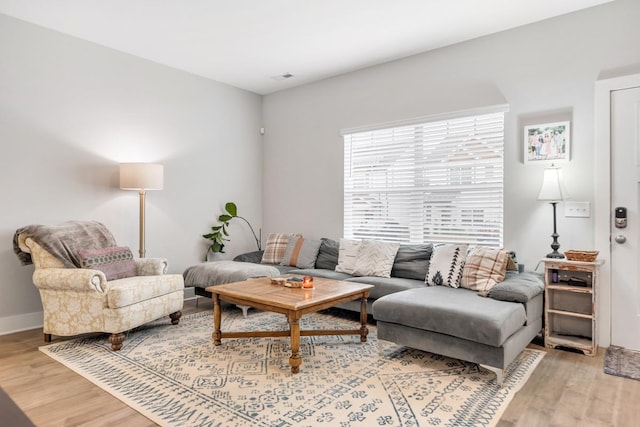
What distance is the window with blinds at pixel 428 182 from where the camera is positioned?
398 centimetres

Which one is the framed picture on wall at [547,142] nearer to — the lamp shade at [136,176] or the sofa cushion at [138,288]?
the sofa cushion at [138,288]

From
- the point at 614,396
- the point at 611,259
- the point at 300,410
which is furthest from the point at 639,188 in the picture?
the point at 300,410

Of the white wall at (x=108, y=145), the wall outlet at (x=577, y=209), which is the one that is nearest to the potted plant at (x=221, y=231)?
the white wall at (x=108, y=145)

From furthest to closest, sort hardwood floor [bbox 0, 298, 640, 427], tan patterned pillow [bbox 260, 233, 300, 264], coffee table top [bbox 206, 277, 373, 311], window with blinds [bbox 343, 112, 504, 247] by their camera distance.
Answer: tan patterned pillow [bbox 260, 233, 300, 264]
window with blinds [bbox 343, 112, 504, 247]
coffee table top [bbox 206, 277, 373, 311]
hardwood floor [bbox 0, 298, 640, 427]

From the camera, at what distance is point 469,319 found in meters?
2.60

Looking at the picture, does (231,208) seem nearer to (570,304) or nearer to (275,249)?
(275,249)

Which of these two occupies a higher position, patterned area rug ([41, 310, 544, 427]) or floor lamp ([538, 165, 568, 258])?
floor lamp ([538, 165, 568, 258])

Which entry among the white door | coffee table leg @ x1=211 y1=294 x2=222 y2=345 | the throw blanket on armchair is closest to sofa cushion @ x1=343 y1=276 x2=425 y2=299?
coffee table leg @ x1=211 y1=294 x2=222 y2=345

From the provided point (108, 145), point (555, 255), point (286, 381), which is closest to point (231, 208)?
point (108, 145)

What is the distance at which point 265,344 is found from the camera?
3.28 metres

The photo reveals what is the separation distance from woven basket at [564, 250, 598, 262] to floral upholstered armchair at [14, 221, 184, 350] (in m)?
3.37

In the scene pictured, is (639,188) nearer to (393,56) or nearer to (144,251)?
(393,56)

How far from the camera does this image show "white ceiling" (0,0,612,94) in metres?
3.40

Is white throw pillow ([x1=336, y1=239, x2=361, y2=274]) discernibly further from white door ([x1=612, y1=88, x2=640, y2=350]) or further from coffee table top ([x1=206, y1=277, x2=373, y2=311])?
white door ([x1=612, y1=88, x2=640, y2=350])
